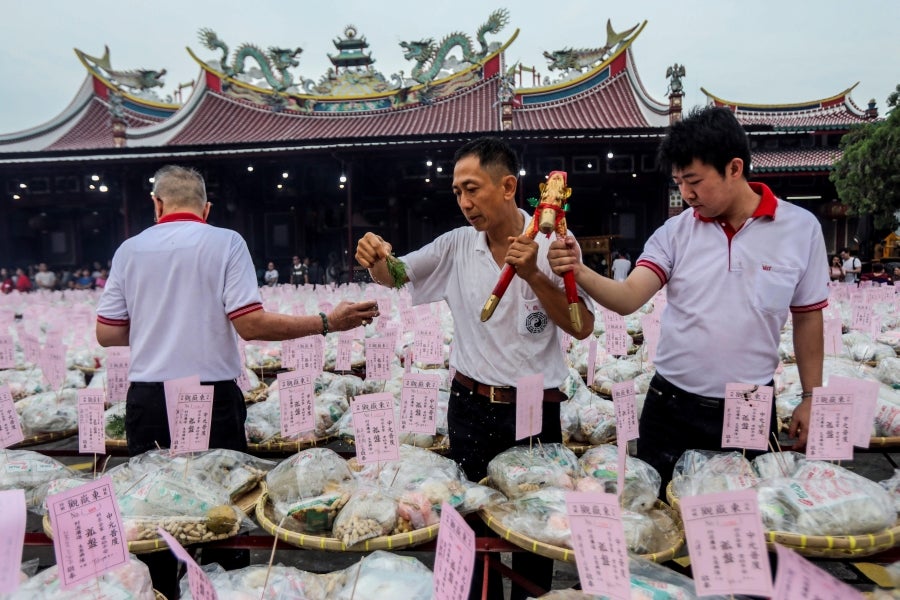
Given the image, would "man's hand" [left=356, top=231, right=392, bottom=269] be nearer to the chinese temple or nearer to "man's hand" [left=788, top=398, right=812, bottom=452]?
"man's hand" [left=788, top=398, right=812, bottom=452]

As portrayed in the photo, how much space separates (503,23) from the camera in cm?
1788

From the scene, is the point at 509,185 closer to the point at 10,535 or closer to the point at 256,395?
the point at 10,535

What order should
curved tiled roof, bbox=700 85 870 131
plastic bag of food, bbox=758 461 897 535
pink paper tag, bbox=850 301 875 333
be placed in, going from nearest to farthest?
plastic bag of food, bbox=758 461 897 535 → pink paper tag, bbox=850 301 875 333 → curved tiled roof, bbox=700 85 870 131

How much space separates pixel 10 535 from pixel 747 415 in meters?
2.17

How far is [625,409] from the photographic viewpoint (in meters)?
2.07

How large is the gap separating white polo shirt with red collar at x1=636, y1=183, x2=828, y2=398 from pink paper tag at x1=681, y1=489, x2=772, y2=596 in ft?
3.19

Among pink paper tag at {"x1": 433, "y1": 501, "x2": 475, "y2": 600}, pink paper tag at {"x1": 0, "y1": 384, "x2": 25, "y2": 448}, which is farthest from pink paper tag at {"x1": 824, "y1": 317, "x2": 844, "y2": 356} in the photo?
pink paper tag at {"x1": 0, "y1": 384, "x2": 25, "y2": 448}

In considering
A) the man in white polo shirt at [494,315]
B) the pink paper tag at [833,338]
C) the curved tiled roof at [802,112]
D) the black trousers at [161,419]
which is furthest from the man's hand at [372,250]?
the curved tiled roof at [802,112]

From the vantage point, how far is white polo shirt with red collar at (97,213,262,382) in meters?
2.34

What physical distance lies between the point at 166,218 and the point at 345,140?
11.6 meters

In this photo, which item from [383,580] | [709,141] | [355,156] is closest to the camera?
[383,580]

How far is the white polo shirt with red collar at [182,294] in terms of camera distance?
7.68 feet

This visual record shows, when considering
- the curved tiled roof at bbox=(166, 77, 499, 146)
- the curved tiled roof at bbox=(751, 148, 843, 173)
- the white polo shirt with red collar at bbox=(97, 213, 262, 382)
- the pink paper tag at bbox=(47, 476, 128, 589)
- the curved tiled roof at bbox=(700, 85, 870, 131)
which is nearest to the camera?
the pink paper tag at bbox=(47, 476, 128, 589)

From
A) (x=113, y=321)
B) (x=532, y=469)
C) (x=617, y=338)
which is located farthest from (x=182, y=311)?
(x=617, y=338)
